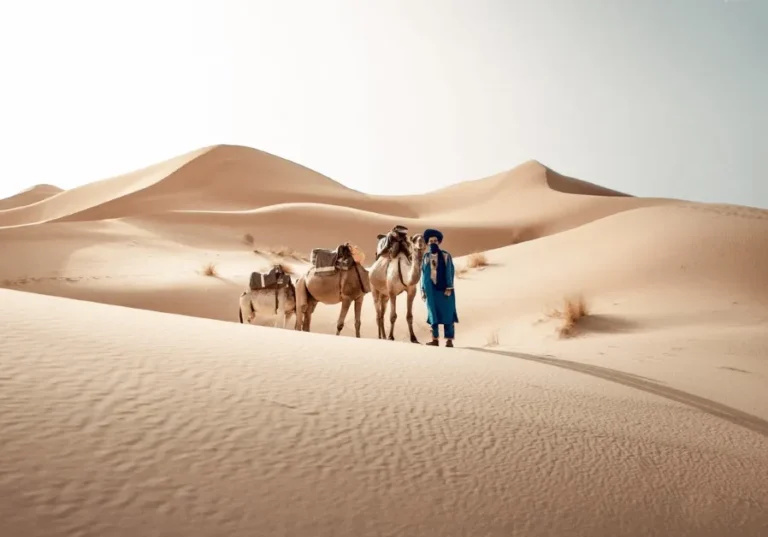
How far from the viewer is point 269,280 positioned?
40.8 feet

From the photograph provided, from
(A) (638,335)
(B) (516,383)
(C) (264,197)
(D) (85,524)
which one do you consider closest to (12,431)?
(D) (85,524)

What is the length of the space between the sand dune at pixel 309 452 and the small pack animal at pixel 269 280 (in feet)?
28.9

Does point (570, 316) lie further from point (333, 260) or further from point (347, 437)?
point (347, 437)

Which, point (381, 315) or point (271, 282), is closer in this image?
point (381, 315)

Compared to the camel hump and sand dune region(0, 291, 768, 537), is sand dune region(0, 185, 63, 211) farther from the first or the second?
sand dune region(0, 291, 768, 537)

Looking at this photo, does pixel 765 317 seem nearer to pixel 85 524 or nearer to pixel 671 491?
pixel 671 491

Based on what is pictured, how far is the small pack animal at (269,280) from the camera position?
40.8ft

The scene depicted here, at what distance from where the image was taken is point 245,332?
4.44 metres

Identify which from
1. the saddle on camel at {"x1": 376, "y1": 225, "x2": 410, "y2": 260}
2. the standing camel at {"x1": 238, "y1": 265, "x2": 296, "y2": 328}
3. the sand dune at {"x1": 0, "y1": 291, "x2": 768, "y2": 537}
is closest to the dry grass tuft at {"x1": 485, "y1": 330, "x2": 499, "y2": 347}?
the saddle on camel at {"x1": 376, "y1": 225, "x2": 410, "y2": 260}

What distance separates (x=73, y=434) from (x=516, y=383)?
2978mm

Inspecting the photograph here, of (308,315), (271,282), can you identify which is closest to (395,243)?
(308,315)

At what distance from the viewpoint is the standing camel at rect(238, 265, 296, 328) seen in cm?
1234

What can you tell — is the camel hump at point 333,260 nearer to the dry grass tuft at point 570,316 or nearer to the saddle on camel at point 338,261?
the saddle on camel at point 338,261

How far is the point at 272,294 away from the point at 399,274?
394 cm
